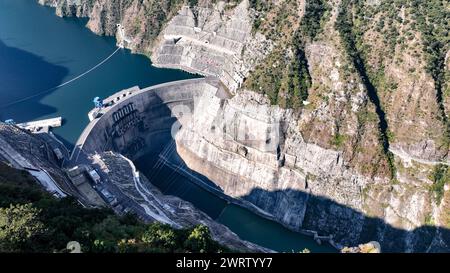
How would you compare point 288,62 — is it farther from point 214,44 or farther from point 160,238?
point 160,238

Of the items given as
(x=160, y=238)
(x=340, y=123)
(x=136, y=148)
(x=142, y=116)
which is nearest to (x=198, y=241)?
(x=160, y=238)

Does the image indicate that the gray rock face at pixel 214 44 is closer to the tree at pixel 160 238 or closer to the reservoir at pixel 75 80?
the reservoir at pixel 75 80

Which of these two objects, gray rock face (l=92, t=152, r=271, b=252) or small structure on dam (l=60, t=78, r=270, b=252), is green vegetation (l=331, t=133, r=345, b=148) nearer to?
gray rock face (l=92, t=152, r=271, b=252)

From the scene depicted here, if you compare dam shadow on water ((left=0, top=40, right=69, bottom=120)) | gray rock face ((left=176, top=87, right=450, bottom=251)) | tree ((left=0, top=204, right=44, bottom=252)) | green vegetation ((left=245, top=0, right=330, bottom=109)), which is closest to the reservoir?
dam shadow on water ((left=0, top=40, right=69, bottom=120))

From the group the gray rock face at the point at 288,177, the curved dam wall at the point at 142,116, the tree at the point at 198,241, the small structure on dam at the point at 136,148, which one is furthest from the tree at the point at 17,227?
the gray rock face at the point at 288,177

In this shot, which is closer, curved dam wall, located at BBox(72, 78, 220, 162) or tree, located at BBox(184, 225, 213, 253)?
tree, located at BBox(184, 225, 213, 253)

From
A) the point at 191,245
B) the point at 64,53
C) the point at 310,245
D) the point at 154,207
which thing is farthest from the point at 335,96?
the point at 64,53
